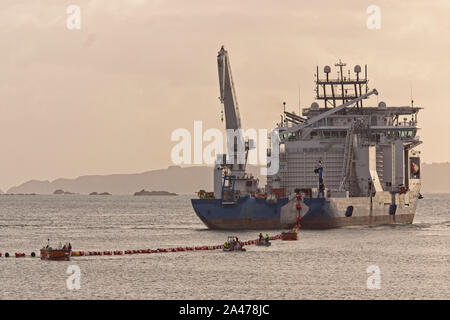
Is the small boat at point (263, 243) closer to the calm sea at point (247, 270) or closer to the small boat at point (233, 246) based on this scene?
the calm sea at point (247, 270)

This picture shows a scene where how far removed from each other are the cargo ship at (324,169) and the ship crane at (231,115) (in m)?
0.12

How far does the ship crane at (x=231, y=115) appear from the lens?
11850 centimetres

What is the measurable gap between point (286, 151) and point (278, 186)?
527 cm

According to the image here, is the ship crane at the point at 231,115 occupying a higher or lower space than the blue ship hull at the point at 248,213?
higher

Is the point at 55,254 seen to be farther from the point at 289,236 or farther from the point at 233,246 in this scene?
the point at 289,236

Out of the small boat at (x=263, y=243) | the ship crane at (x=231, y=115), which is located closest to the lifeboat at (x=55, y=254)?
the small boat at (x=263, y=243)

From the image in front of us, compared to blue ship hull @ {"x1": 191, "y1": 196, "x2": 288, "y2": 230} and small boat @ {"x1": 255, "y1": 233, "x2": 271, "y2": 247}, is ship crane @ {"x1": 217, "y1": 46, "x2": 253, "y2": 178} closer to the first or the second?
blue ship hull @ {"x1": 191, "y1": 196, "x2": 288, "y2": 230}

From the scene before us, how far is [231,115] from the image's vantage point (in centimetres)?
12012

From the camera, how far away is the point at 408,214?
14000cm

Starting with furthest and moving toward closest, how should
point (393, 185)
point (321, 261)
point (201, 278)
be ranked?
1. point (393, 185)
2. point (321, 261)
3. point (201, 278)

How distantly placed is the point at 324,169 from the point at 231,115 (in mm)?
14086

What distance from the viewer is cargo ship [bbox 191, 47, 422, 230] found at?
11212cm
